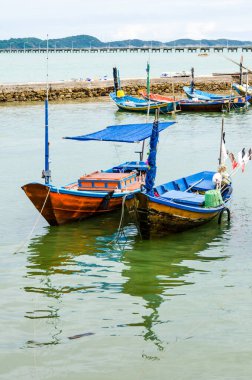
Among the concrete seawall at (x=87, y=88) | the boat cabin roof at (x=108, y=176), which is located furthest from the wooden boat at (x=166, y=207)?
the concrete seawall at (x=87, y=88)

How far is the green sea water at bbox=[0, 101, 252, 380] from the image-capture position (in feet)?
48.0

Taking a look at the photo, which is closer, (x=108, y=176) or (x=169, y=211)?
(x=169, y=211)

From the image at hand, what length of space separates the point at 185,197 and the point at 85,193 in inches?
130

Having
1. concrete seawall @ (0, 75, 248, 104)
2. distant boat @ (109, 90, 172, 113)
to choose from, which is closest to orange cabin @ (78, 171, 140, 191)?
distant boat @ (109, 90, 172, 113)

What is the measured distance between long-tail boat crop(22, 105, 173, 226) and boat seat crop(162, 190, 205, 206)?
126cm

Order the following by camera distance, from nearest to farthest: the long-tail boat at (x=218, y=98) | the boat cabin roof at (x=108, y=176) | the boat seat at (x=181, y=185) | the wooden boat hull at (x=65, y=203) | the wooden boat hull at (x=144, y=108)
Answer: the wooden boat hull at (x=65, y=203), the boat cabin roof at (x=108, y=176), the boat seat at (x=181, y=185), the wooden boat hull at (x=144, y=108), the long-tail boat at (x=218, y=98)

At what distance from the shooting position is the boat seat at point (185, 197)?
24.3 metres

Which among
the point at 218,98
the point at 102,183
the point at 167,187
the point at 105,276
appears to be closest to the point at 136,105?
the point at 218,98

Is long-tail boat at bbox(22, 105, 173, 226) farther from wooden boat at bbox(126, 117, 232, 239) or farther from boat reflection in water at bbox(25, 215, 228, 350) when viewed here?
wooden boat at bbox(126, 117, 232, 239)

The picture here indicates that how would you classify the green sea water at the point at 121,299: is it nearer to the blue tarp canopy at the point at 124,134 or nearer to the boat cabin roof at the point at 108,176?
the boat cabin roof at the point at 108,176

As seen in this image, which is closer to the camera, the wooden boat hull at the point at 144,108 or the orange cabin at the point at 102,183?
the orange cabin at the point at 102,183

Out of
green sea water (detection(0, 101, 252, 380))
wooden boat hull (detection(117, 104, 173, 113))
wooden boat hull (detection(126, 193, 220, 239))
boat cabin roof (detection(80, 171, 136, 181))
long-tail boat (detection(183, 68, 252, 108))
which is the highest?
long-tail boat (detection(183, 68, 252, 108))

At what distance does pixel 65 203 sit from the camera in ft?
79.4

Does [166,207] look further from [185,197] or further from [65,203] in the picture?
[65,203]
